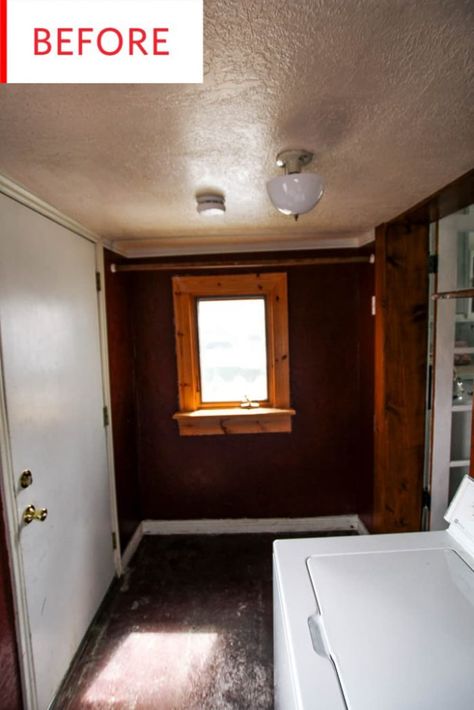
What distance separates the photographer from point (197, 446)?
264 centimetres

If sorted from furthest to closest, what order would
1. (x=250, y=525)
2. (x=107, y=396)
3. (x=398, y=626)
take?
(x=250, y=525) < (x=107, y=396) < (x=398, y=626)

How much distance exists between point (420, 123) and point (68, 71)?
890mm

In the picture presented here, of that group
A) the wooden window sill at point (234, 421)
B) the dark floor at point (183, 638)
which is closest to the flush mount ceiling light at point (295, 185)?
the wooden window sill at point (234, 421)

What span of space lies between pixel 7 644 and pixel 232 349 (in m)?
1.94

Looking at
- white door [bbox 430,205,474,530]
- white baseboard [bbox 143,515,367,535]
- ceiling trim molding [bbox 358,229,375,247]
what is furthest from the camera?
white baseboard [bbox 143,515,367,535]

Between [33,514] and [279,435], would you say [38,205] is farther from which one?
[279,435]

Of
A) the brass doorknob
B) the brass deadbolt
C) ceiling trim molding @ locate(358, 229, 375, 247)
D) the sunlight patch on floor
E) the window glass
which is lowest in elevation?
the sunlight patch on floor

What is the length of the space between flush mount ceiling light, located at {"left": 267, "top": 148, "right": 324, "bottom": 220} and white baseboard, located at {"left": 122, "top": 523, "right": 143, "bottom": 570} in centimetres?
243

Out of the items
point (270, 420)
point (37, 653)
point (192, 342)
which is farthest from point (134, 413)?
point (37, 653)

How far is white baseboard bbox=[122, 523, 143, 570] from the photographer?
2.34 metres

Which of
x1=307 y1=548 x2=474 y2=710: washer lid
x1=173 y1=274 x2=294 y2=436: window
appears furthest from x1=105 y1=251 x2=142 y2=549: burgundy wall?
x1=307 y1=548 x2=474 y2=710: washer lid

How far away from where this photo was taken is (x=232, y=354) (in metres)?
2.62

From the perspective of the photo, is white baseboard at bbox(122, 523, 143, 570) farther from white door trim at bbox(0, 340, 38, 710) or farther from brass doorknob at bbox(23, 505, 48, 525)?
brass doorknob at bbox(23, 505, 48, 525)

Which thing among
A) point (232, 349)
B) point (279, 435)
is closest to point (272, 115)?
point (232, 349)
